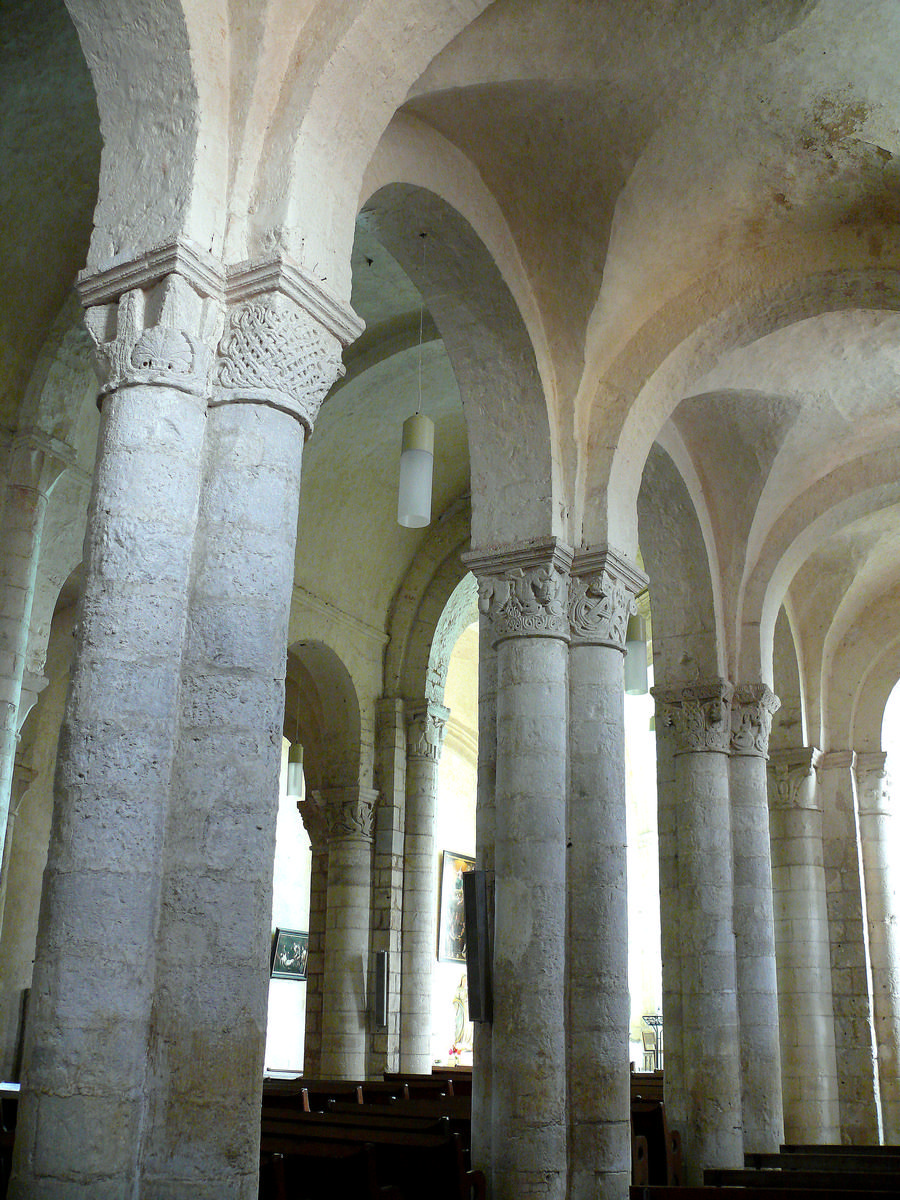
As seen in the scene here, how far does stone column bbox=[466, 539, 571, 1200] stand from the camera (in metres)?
6.23

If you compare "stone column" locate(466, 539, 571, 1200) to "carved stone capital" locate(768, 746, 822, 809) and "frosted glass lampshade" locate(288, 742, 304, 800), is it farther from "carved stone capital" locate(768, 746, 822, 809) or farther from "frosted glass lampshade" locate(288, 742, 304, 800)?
"carved stone capital" locate(768, 746, 822, 809)

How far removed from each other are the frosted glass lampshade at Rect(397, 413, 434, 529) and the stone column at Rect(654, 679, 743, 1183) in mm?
4158

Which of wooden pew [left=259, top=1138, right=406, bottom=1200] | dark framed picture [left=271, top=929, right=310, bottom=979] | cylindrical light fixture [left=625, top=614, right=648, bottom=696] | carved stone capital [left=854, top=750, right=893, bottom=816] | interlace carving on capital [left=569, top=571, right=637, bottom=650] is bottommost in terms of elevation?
wooden pew [left=259, top=1138, right=406, bottom=1200]

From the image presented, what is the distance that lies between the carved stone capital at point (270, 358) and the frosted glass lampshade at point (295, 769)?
959cm

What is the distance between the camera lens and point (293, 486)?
169 inches

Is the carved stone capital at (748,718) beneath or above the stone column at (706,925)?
above

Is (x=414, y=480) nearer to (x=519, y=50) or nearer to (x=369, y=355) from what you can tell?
(x=519, y=50)

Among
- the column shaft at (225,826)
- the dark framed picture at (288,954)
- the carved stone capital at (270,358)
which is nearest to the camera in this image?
the column shaft at (225,826)

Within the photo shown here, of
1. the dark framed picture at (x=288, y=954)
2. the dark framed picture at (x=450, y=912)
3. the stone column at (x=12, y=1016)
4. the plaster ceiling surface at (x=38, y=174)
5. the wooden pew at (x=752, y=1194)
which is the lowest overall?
the wooden pew at (x=752, y=1194)

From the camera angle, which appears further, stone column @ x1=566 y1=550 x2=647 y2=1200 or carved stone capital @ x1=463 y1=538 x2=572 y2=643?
carved stone capital @ x1=463 y1=538 x2=572 y2=643

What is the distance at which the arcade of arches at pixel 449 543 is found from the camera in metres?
3.74

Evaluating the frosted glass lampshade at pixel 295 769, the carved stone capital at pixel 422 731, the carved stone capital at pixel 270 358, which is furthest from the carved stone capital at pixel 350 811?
the carved stone capital at pixel 270 358

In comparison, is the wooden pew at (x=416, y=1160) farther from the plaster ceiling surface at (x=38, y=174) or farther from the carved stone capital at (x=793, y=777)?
the carved stone capital at (x=793, y=777)

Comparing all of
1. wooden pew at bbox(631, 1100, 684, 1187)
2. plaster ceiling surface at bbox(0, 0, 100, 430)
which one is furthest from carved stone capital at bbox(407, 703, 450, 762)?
plaster ceiling surface at bbox(0, 0, 100, 430)
